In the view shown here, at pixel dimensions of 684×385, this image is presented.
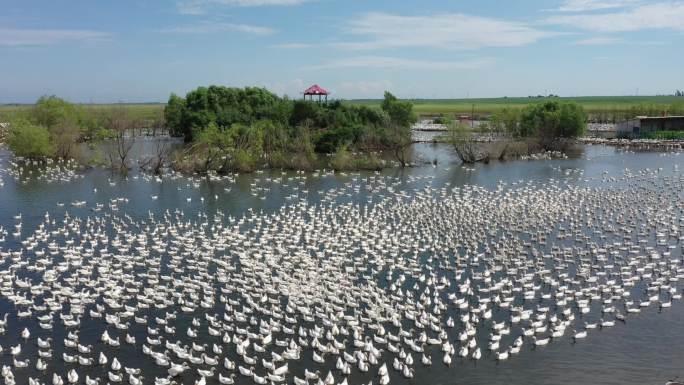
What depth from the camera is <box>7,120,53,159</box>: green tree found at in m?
64.1

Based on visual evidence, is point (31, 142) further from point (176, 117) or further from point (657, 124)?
point (657, 124)

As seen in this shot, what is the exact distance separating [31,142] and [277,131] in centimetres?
2408

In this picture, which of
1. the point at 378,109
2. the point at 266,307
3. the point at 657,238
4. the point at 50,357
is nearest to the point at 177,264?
the point at 266,307

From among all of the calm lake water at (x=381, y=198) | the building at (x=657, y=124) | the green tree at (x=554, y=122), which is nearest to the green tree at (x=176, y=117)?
the calm lake water at (x=381, y=198)

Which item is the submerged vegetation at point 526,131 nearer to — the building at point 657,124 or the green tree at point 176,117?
the building at point 657,124

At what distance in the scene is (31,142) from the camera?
210 feet

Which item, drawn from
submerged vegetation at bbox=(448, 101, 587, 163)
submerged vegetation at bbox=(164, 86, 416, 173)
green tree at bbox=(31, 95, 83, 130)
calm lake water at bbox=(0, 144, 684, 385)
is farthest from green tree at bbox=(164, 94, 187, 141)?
submerged vegetation at bbox=(448, 101, 587, 163)

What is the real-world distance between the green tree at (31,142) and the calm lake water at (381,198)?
7.44 ft

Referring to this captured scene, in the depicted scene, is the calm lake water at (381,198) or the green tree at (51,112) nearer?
the calm lake water at (381,198)

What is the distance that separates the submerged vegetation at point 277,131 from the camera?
59.4 metres

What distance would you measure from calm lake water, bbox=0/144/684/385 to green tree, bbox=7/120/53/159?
2269mm

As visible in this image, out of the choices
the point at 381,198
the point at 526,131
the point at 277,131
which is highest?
the point at 277,131

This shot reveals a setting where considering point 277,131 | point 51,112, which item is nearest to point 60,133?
point 51,112

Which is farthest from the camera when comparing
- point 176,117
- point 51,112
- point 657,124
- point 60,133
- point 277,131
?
point 176,117
